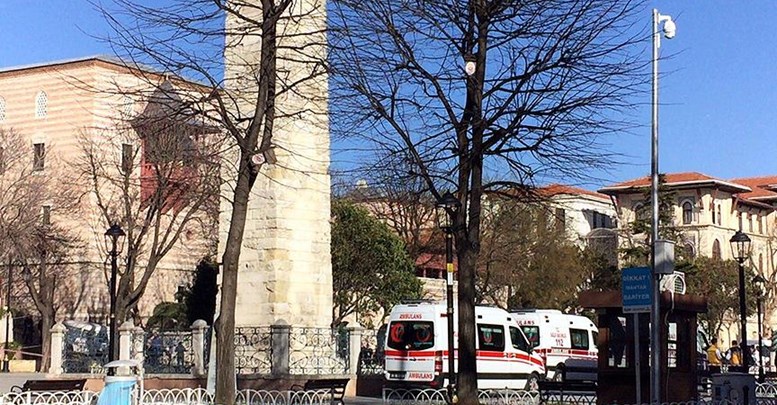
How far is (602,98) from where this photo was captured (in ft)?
60.8

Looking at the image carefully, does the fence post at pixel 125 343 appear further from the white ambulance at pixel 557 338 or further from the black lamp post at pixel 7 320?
the black lamp post at pixel 7 320

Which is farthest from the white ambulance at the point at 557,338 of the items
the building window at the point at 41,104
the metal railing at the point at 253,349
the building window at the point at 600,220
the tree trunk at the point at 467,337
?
the building window at the point at 600,220

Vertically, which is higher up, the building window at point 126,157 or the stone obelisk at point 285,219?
the building window at point 126,157

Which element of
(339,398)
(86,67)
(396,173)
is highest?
(86,67)

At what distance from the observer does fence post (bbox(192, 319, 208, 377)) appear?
1148 inches

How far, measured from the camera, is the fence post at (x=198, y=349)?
2916cm

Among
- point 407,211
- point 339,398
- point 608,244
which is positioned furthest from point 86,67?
point 608,244

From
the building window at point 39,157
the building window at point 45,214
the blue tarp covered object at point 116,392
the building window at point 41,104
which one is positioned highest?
the building window at point 41,104

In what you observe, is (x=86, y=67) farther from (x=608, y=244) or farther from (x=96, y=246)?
(x=608, y=244)

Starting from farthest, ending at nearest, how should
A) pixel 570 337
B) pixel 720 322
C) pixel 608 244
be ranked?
pixel 608 244 → pixel 720 322 → pixel 570 337

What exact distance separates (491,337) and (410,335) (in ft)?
8.50

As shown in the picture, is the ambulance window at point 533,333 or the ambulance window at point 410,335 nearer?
the ambulance window at point 410,335

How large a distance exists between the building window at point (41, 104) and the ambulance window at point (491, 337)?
32.6 meters

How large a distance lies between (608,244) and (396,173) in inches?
2791
